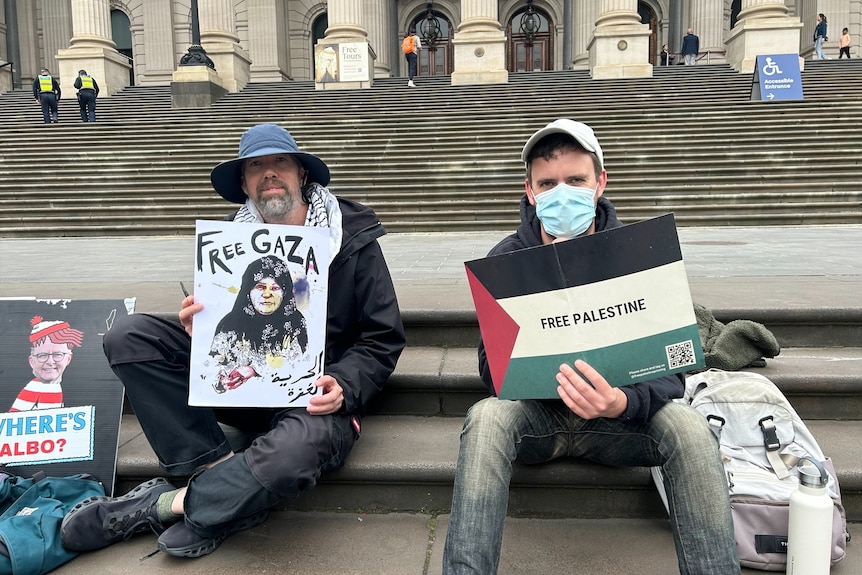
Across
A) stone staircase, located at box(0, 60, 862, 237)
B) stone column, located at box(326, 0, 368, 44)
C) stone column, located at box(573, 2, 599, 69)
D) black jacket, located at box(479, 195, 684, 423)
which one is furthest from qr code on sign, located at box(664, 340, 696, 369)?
stone column, located at box(573, 2, 599, 69)

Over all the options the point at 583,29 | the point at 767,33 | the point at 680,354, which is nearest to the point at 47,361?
the point at 680,354

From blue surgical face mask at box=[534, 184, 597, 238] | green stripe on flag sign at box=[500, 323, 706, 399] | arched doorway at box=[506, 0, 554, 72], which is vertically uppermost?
arched doorway at box=[506, 0, 554, 72]

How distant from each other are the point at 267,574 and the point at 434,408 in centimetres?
118

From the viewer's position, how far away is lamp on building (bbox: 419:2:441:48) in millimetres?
28969

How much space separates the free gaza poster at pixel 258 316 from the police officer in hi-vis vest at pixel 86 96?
16358 millimetres

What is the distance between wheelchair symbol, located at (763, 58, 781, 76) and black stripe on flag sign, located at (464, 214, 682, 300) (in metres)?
14.4

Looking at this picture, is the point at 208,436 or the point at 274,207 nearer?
the point at 208,436

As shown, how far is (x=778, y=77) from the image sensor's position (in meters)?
13.9

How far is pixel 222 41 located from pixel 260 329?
70.6 feet

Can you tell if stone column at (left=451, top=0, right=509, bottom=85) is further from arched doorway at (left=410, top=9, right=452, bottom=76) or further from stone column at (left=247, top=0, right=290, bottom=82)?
stone column at (left=247, top=0, right=290, bottom=82)

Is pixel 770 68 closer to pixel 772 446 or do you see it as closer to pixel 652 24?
pixel 772 446

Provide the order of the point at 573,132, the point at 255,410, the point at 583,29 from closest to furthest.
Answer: the point at 573,132 → the point at 255,410 → the point at 583,29

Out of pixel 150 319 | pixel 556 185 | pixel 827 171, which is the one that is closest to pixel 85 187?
pixel 150 319

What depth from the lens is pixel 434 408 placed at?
10.3 ft
